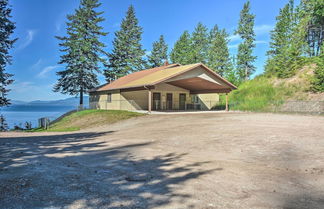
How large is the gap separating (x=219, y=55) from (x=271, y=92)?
26339 millimetres

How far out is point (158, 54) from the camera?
53.5 meters

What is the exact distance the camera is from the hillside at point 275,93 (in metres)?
22.6

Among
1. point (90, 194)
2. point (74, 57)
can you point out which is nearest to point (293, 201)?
point (90, 194)

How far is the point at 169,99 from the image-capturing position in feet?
93.6

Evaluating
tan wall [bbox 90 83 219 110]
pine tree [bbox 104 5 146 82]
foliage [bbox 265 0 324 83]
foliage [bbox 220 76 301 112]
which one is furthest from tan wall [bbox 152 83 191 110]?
pine tree [bbox 104 5 146 82]

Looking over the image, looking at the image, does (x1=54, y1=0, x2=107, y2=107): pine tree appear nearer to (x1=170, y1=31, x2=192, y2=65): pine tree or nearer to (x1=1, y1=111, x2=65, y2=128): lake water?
(x1=1, y1=111, x2=65, y2=128): lake water

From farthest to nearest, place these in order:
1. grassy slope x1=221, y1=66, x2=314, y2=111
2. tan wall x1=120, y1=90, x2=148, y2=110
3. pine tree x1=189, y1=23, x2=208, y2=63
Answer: pine tree x1=189, y1=23, x2=208, y2=63, tan wall x1=120, y1=90, x2=148, y2=110, grassy slope x1=221, y1=66, x2=314, y2=111

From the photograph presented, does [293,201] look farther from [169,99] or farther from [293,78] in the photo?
[293,78]

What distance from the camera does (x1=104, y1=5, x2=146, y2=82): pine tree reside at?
146ft

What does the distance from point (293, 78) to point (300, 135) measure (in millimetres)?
21692

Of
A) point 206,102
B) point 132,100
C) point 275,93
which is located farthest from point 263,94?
point 132,100

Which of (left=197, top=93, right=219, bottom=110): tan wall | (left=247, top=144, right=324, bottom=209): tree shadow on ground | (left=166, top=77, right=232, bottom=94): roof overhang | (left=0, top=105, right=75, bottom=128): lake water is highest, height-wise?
(left=166, top=77, right=232, bottom=94): roof overhang

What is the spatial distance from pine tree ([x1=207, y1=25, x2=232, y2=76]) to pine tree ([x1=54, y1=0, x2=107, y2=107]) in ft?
85.7

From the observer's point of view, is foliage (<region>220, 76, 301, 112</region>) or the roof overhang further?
the roof overhang
